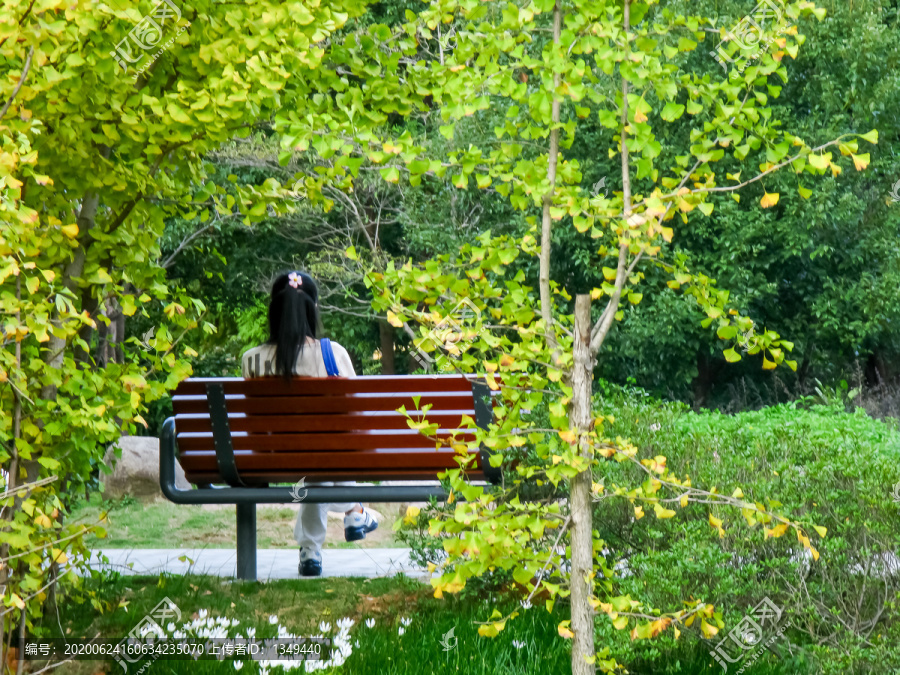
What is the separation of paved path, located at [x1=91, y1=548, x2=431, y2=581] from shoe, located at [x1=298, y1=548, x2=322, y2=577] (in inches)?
2.8

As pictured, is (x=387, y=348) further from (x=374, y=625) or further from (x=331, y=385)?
(x=374, y=625)

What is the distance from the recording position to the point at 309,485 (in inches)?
185

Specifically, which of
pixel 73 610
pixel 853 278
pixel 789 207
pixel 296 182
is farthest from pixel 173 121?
pixel 853 278

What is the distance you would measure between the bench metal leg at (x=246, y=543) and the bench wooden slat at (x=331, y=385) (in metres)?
0.68

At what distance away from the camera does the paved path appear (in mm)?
5211

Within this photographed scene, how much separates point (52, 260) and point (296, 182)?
2.89 ft

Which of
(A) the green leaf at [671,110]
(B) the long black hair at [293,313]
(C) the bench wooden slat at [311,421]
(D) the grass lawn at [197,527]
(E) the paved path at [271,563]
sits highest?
(A) the green leaf at [671,110]

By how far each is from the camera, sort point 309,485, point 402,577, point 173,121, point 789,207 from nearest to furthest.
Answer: point 173,121 < point 402,577 < point 309,485 < point 789,207

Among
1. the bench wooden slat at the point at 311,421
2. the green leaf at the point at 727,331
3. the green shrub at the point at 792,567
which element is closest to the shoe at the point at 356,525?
the bench wooden slat at the point at 311,421

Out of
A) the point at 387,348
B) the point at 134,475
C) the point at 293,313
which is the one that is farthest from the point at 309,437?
the point at 387,348

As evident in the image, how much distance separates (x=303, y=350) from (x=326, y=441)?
2.34ft

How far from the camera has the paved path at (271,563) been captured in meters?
5.21

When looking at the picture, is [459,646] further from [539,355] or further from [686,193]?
[686,193]

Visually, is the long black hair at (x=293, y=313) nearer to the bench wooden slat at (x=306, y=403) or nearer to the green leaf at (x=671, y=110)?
the bench wooden slat at (x=306, y=403)
